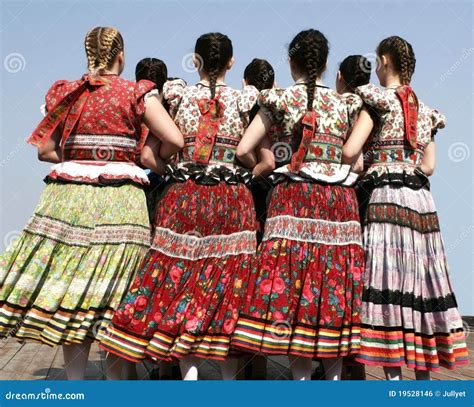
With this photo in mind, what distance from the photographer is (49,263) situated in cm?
385

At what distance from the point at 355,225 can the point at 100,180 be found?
4.70 feet

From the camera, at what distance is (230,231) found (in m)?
3.90

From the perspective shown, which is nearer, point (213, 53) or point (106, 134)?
point (106, 134)

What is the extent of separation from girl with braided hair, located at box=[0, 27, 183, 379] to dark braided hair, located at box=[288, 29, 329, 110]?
77 cm

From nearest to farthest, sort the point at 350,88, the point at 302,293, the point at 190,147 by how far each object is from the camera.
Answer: the point at 302,293 < the point at 190,147 < the point at 350,88

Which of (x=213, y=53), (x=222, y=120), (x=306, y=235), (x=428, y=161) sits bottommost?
(x=306, y=235)

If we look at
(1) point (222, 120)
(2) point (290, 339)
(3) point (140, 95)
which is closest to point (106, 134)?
(3) point (140, 95)

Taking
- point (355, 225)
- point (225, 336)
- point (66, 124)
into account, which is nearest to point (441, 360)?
point (355, 225)

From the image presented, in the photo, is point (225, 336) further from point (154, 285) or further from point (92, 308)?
point (92, 308)

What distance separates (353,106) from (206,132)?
2.73ft

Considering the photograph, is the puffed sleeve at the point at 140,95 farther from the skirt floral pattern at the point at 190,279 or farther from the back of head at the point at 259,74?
the back of head at the point at 259,74

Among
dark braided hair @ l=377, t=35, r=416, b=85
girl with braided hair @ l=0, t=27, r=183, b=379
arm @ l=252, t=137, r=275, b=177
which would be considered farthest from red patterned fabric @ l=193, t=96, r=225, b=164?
dark braided hair @ l=377, t=35, r=416, b=85

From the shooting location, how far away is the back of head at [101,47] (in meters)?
3.85

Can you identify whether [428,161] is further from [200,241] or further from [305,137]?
[200,241]
